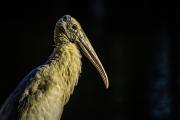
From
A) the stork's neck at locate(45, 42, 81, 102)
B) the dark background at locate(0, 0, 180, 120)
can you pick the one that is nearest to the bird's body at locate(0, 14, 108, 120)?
the stork's neck at locate(45, 42, 81, 102)

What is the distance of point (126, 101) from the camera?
12656 mm

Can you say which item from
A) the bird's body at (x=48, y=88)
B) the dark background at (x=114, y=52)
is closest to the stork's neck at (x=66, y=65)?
the bird's body at (x=48, y=88)

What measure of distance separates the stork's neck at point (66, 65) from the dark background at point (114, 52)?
4.70 metres

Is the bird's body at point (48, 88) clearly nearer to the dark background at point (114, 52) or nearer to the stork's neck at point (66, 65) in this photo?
the stork's neck at point (66, 65)

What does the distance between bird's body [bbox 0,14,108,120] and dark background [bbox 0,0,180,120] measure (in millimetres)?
4724

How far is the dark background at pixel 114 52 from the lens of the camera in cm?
1246

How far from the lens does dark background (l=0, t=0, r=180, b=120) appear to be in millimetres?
12461

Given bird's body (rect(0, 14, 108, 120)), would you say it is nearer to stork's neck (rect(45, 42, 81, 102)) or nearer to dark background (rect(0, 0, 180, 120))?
stork's neck (rect(45, 42, 81, 102))

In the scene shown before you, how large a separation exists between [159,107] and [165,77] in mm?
1454

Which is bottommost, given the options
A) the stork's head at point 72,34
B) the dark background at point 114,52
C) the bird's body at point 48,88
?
the dark background at point 114,52

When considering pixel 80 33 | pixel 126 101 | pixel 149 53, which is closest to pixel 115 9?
pixel 149 53

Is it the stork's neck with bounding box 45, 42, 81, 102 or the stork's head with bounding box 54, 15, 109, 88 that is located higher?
the stork's head with bounding box 54, 15, 109, 88

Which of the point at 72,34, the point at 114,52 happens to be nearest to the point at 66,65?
the point at 72,34

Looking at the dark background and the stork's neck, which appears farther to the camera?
the dark background
